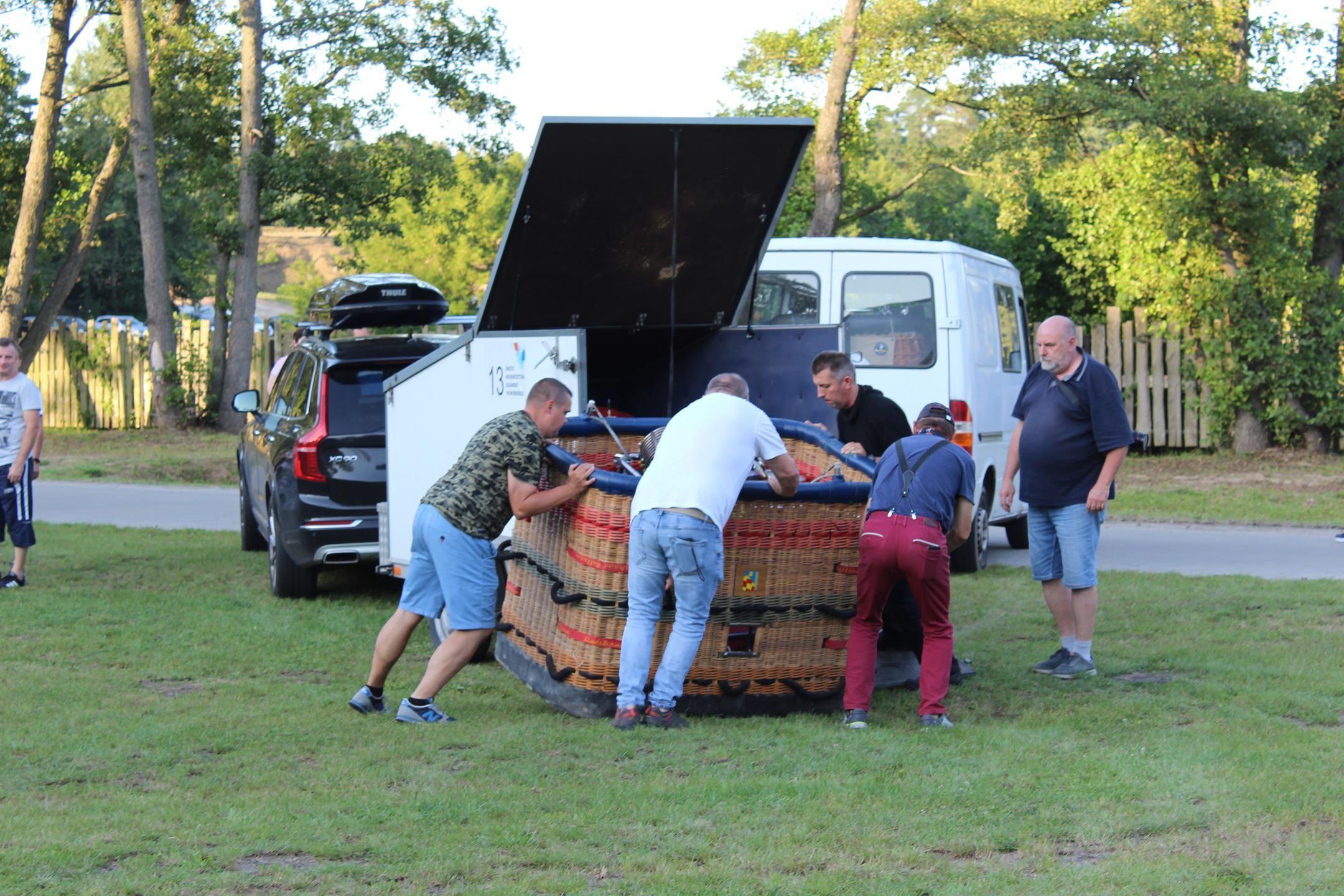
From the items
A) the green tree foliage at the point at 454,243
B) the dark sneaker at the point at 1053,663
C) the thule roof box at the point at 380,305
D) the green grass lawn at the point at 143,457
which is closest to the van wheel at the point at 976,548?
the dark sneaker at the point at 1053,663

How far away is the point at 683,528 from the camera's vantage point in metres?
6.30

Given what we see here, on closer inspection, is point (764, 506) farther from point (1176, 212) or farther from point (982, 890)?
point (1176, 212)

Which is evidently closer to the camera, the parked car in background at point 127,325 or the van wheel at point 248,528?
the van wheel at point 248,528

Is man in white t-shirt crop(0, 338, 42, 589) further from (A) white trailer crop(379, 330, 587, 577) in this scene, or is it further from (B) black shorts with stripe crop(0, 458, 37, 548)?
(A) white trailer crop(379, 330, 587, 577)

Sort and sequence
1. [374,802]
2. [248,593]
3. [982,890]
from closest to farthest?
1. [982,890]
2. [374,802]
3. [248,593]

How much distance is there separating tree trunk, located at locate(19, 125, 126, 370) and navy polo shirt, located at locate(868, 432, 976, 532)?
80.6 ft

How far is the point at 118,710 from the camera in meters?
6.83

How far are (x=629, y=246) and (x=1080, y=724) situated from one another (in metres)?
4.15

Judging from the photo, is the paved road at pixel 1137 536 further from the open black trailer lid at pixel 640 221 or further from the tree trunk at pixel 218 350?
the tree trunk at pixel 218 350

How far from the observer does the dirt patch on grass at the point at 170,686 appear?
7.32 metres

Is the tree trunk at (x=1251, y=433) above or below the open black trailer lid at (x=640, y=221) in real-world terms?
below

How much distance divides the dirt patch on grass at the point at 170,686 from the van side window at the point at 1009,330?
721 cm

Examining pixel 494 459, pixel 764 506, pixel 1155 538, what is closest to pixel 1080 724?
pixel 764 506

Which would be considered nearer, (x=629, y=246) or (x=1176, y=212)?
(x=629, y=246)
